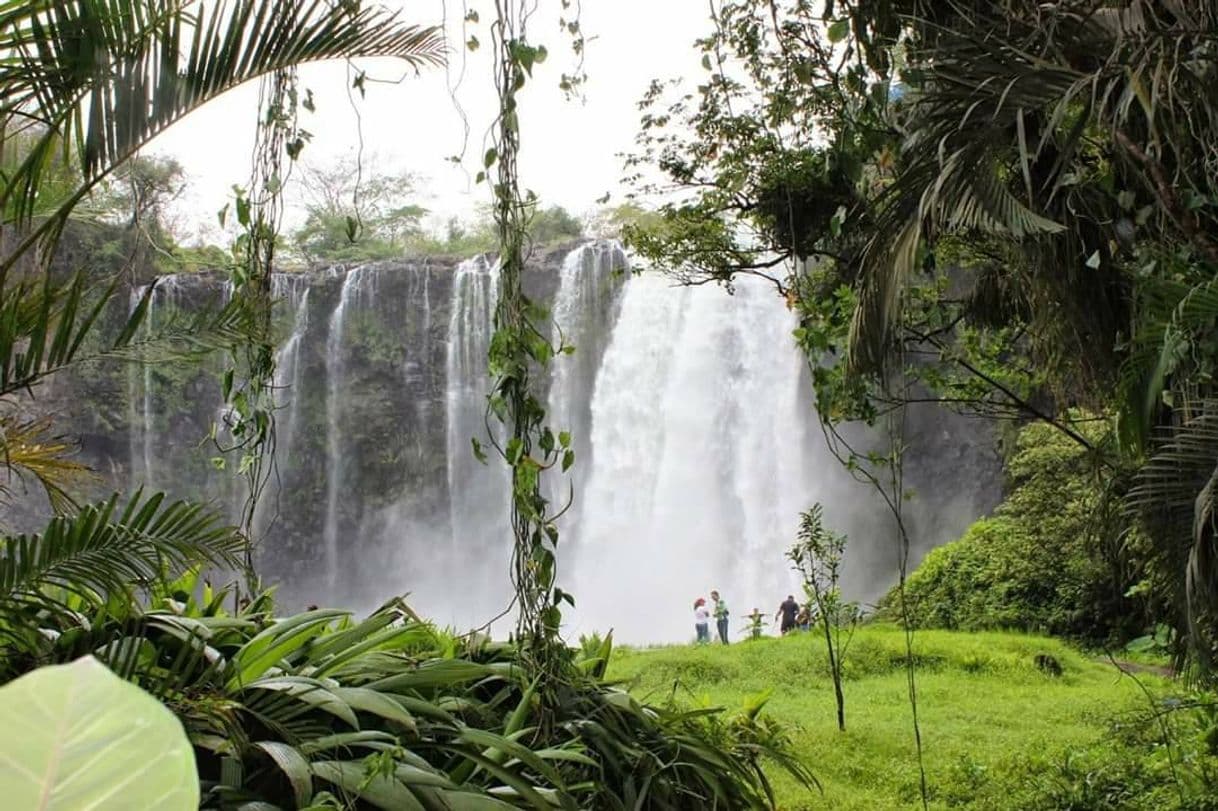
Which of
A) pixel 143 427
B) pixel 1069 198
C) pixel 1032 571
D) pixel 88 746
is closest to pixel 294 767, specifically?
pixel 88 746

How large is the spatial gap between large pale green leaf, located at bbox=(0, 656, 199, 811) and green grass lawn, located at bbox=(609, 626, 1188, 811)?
9.25 feet

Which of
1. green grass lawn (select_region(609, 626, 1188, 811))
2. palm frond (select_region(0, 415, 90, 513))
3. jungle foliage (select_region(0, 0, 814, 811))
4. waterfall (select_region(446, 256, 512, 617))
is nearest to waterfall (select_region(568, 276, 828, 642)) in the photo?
waterfall (select_region(446, 256, 512, 617))

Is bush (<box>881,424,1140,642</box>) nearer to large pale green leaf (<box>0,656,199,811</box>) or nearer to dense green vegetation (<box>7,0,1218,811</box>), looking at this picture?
dense green vegetation (<box>7,0,1218,811</box>)

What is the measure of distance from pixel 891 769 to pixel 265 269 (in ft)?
12.5

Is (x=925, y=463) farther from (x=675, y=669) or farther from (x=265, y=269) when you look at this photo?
(x=265, y=269)

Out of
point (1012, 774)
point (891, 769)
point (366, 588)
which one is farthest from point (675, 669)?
point (366, 588)

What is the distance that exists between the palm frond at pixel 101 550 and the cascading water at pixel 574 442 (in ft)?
39.4

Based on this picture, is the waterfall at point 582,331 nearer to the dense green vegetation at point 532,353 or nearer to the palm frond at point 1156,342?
the dense green vegetation at point 532,353

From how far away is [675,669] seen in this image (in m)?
8.37

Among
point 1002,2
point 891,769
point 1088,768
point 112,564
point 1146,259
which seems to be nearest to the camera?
point 112,564

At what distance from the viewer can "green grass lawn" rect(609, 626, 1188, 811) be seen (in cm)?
448

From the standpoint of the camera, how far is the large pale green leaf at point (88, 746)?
7.9 inches

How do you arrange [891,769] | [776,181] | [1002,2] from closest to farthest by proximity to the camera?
[1002,2] → [891,769] → [776,181]

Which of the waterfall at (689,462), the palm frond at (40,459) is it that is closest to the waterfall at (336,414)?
the waterfall at (689,462)
